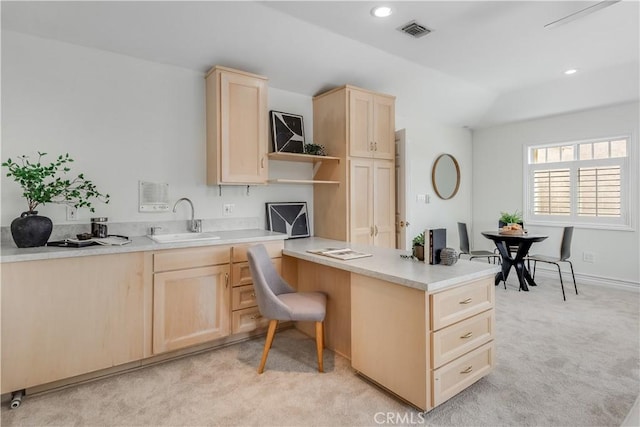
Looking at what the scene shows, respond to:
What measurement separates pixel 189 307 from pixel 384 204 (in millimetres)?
2231

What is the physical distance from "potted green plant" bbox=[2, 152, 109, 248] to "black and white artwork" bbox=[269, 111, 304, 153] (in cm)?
158

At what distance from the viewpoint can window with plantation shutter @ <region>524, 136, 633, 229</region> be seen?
443cm

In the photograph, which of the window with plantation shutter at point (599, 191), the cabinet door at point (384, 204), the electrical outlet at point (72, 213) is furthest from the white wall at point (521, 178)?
the electrical outlet at point (72, 213)

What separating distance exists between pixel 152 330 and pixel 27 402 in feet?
2.41

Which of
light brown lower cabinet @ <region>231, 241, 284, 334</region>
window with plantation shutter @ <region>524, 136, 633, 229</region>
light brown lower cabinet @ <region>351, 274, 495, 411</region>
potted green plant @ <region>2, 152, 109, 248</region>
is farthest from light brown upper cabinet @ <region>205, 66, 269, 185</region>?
window with plantation shutter @ <region>524, 136, 633, 229</region>

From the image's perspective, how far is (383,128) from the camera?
3752 mm

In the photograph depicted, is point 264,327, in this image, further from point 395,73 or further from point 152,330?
point 395,73

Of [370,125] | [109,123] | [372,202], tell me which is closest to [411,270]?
[372,202]

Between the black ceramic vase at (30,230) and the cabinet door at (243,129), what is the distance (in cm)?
126

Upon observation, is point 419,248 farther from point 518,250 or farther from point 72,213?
point 518,250

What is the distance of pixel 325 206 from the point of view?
3721mm

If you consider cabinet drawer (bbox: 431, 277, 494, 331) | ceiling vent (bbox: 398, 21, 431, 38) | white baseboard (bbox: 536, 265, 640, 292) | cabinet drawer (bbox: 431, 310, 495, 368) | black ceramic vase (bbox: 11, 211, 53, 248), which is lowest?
white baseboard (bbox: 536, 265, 640, 292)

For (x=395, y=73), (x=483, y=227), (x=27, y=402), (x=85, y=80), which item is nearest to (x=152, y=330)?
(x=27, y=402)

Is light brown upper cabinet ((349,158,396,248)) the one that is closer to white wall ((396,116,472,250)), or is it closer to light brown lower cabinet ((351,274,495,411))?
white wall ((396,116,472,250))
